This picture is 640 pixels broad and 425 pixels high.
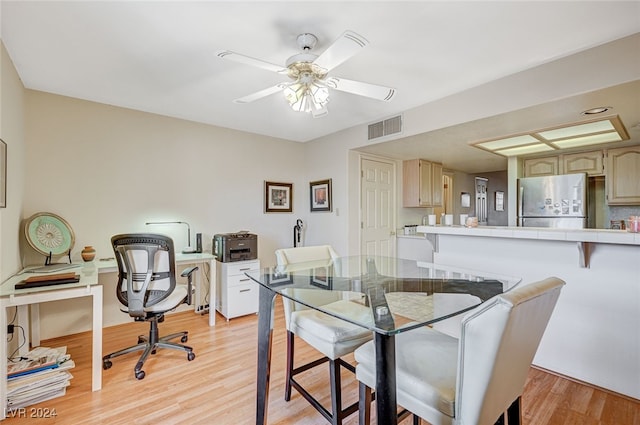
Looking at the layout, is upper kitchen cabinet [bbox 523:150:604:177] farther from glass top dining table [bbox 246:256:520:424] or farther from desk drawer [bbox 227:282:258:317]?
desk drawer [bbox 227:282:258:317]

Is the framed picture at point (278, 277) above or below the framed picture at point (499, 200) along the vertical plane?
below

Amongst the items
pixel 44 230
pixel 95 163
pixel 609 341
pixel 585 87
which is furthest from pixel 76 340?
pixel 585 87

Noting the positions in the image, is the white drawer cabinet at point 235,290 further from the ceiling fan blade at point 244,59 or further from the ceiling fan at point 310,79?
the ceiling fan blade at point 244,59

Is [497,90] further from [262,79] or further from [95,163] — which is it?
[95,163]

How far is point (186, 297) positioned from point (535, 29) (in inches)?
128

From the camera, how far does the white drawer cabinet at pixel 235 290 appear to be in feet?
10.6

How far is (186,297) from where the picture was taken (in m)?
2.55

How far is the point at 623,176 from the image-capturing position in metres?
3.57

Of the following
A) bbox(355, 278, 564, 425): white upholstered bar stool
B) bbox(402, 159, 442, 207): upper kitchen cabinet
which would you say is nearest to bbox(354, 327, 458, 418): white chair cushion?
bbox(355, 278, 564, 425): white upholstered bar stool

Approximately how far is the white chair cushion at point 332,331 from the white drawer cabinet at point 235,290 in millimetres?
1661

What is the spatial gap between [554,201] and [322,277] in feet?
12.5

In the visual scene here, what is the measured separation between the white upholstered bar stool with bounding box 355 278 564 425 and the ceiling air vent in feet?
8.15

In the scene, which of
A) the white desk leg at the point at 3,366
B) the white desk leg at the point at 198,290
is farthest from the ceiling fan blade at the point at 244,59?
the white desk leg at the point at 198,290

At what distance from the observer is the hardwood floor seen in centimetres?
170
